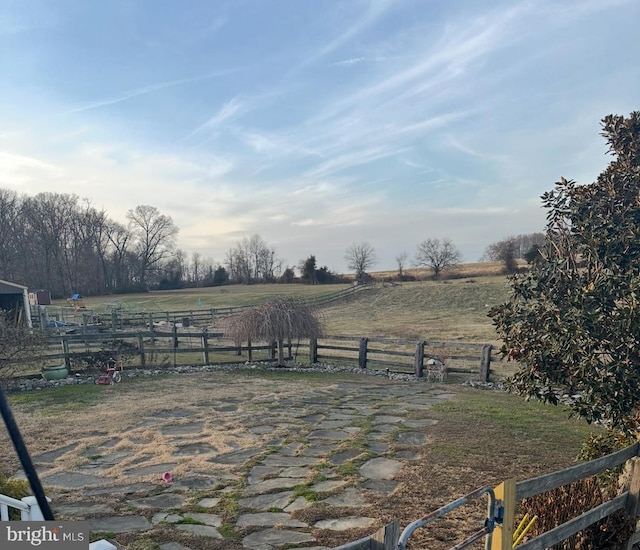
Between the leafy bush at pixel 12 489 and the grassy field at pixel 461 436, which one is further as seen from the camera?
the grassy field at pixel 461 436

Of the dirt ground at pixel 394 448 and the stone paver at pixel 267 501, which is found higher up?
the stone paver at pixel 267 501

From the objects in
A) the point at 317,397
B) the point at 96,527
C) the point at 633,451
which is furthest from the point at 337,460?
the point at 317,397

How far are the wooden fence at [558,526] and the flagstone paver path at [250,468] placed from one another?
62.9 inches

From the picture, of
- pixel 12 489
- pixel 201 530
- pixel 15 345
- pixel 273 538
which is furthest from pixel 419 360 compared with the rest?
pixel 15 345

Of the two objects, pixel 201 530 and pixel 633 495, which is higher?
pixel 633 495

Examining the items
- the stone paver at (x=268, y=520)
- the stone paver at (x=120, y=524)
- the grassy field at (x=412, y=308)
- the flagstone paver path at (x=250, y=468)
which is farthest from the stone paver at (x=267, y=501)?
the grassy field at (x=412, y=308)

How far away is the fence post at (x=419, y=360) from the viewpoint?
1109 centimetres

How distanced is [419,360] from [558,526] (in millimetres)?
8457

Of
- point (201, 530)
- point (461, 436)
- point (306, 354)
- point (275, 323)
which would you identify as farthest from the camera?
point (306, 354)

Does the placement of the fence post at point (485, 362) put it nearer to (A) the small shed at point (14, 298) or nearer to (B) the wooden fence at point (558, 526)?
(B) the wooden fence at point (558, 526)

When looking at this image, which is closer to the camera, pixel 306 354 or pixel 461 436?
pixel 461 436

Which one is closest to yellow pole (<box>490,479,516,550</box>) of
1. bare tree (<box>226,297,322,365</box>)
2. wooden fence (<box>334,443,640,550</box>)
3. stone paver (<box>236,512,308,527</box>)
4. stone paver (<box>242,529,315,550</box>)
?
wooden fence (<box>334,443,640,550</box>)

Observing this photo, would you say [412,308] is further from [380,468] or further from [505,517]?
[505,517]

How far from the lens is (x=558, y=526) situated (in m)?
2.78
